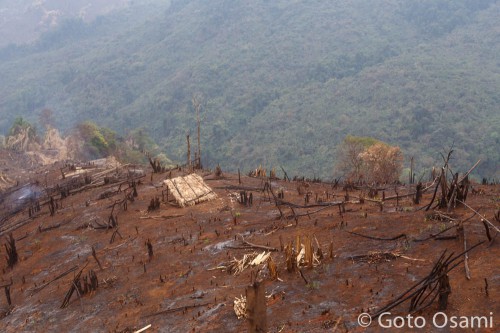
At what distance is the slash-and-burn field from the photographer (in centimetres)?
634

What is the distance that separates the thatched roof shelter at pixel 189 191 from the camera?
14.6 meters

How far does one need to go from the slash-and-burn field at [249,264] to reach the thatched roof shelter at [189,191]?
179 mm

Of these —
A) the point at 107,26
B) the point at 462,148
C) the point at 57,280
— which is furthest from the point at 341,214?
the point at 107,26

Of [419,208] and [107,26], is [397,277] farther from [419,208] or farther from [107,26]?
[107,26]

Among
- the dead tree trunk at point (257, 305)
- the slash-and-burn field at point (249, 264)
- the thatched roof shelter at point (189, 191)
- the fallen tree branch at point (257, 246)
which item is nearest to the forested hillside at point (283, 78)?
the thatched roof shelter at point (189, 191)

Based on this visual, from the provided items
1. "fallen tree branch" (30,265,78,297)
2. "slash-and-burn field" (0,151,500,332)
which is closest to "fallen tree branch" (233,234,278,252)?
"slash-and-burn field" (0,151,500,332)

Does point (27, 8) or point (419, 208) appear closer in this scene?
point (419, 208)

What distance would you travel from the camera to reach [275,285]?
7484 mm

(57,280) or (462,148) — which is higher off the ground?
(57,280)

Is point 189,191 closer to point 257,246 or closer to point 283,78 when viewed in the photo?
point 257,246

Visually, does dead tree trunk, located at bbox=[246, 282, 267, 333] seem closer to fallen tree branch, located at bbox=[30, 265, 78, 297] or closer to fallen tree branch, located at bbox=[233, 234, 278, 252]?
fallen tree branch, located at bbox=[233, 234, 278, 252]

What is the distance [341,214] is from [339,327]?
513cm

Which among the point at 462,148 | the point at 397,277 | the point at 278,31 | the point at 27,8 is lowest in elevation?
the point at 462,148

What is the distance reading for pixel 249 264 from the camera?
8547 mm
